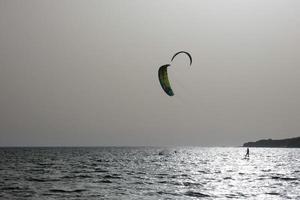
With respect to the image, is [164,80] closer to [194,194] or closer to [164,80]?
[164,80]

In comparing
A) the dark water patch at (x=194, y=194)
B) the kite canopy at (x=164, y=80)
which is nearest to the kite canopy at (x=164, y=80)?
the kite canopy at (x=164, y=80)

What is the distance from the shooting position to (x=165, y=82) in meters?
41.5

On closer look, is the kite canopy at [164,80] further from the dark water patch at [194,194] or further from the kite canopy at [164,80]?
the dark water patch at [194,194]

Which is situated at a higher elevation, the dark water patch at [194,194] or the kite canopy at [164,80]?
the kite canopy at [164,80]

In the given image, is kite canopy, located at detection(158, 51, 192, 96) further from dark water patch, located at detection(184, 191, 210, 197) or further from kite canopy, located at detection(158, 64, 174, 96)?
dark water patch, located at detection(184, 191, 210, 197)

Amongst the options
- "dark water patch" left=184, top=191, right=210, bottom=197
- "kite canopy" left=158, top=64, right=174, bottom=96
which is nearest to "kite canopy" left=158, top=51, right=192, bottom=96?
"kite canopy" left=158, top=64, right=174, bottom=96

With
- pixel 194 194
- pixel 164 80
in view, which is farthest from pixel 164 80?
pixel 194 194

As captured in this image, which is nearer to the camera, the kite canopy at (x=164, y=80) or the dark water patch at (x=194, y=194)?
the dark water patch at (x=194, y=194)

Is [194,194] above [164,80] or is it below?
below

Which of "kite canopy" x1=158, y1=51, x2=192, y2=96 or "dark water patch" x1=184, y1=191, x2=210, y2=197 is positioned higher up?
"kite canopy" x1=158, y1=51, x2=192, y2=96

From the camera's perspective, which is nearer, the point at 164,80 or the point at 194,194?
the point at 194,194

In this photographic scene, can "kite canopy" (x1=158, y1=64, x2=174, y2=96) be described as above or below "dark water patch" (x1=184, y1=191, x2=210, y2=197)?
above

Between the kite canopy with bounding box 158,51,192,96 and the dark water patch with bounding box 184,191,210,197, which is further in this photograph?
the kite canopy with bounding box 158,51,192,96

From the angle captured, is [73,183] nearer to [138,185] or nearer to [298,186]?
[138,185]
